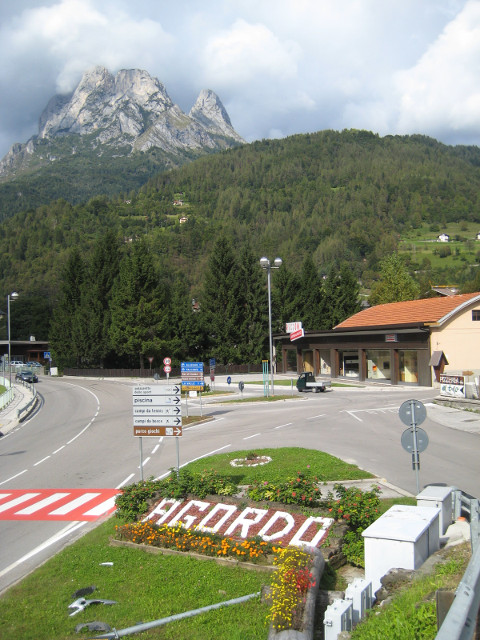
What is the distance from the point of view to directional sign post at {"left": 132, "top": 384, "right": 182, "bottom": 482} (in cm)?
1375

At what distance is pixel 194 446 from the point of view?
2172 cm

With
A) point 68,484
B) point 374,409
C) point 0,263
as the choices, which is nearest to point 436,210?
point 0,263

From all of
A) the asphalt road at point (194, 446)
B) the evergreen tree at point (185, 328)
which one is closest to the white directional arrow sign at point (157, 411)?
the asphalt road at point (194, 446)

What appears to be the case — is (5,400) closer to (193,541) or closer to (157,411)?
(157,411)

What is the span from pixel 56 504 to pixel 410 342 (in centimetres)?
3887

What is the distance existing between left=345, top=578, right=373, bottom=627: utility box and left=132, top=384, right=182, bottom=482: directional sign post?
792 centimetres

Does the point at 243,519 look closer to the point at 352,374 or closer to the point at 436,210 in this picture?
the point at 352,374

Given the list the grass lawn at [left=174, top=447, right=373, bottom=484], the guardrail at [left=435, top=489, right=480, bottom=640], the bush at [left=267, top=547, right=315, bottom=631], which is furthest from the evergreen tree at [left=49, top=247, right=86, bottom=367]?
the guardrail at [left=435, top=489, right=480, bottom=640]

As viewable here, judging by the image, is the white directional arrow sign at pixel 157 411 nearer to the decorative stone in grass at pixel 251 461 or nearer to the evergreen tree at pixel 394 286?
the decorative stone in grass at pixel 251 461

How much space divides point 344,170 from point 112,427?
18545cm

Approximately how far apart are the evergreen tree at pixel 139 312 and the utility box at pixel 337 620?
6708cm

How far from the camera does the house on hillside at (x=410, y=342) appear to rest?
4566cm

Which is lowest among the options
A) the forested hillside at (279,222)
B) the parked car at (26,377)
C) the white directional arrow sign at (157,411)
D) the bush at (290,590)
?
the bush at (290,590)

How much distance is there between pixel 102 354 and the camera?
79.8 meters
